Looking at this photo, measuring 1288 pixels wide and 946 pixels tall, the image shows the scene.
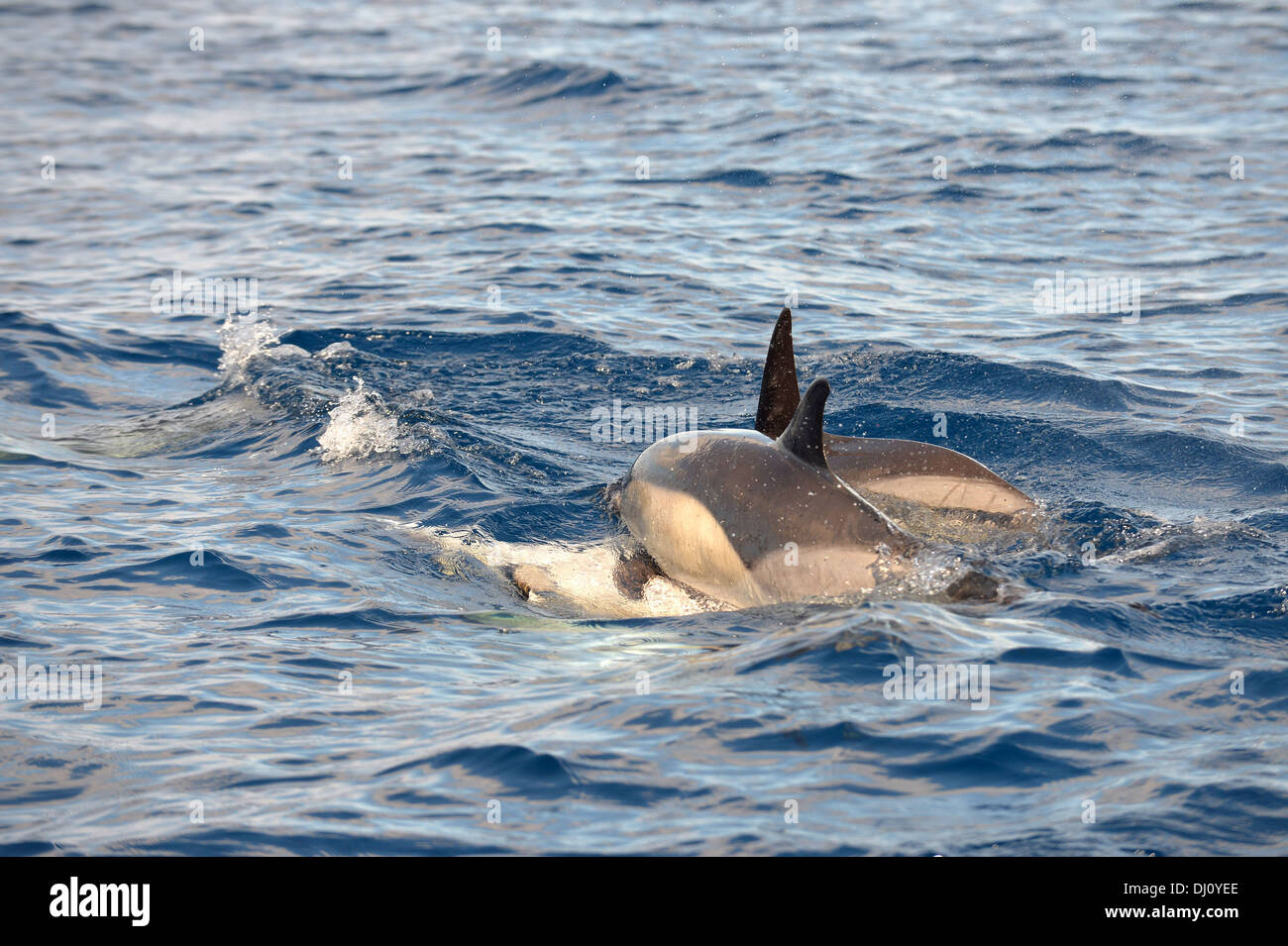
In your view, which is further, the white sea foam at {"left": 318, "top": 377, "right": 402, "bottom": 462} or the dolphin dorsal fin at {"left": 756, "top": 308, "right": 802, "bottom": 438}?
the white sea foam at {"left": 318, "top": 377, "right": 402, "bottom": 462}

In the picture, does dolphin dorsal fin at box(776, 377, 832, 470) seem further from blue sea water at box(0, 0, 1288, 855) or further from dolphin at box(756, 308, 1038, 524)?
dolphin at box(756, 308, 1038, 524)

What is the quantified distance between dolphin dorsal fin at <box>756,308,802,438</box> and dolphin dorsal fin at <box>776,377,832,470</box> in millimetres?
1005

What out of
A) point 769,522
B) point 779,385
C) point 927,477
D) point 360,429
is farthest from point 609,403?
point 769,522

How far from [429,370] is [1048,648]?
26.3 ft

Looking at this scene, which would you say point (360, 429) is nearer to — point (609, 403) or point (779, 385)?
point (609, 403)

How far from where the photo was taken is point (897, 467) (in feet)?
27.9

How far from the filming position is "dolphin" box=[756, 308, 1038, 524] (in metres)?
8.35

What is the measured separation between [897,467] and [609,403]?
15.9 feet

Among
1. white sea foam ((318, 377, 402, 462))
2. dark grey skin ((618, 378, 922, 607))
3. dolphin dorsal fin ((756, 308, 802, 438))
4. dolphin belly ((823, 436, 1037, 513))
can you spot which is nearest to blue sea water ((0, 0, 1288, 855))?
white sea foam ((318, 377, 402, 462))

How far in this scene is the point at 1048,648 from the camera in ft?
23.3

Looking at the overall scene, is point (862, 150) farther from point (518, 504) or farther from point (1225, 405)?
point (518, 504)

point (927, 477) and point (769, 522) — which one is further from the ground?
point (927, 477)

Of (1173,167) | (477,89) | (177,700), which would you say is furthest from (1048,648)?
(477,89)

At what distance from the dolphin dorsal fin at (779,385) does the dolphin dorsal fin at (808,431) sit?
100cm
